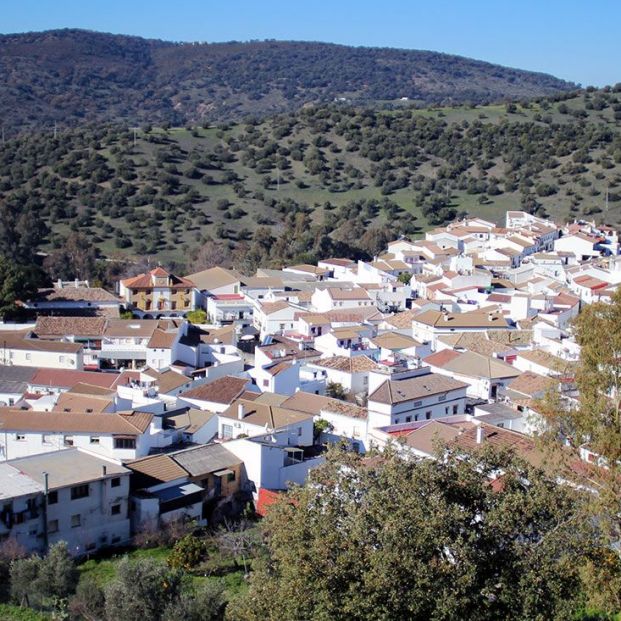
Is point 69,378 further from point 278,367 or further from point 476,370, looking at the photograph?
point 476,370

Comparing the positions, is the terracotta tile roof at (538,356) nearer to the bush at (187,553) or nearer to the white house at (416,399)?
the white house at (416,399)

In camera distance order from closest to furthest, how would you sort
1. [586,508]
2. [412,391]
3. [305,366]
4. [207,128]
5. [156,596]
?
1. [586,508]
2. [156,596]
3. [412,391]
4. [305,366]
5. [207,128]

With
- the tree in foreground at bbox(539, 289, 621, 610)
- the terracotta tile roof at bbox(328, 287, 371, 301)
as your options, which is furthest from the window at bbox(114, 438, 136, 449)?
the terracotta tile roof at bbox(328, 287, 371, 301)

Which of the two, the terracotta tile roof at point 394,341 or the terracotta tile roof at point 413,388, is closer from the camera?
the terracotta tile roof at point 413,388

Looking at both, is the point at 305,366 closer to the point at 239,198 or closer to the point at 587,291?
the point at 587,291

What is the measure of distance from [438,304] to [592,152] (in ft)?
119

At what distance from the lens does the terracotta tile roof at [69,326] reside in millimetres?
32844

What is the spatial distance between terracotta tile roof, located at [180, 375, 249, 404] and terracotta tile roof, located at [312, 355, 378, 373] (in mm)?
Result: 3140

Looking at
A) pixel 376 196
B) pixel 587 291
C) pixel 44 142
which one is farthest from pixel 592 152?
pixel 44 142

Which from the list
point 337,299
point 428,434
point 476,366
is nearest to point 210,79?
point 337,299

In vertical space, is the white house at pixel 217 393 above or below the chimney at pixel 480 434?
below

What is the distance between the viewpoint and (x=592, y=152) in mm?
69438

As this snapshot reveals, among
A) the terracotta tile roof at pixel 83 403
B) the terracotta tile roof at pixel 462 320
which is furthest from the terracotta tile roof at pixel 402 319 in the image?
the terracotta tile roof at pixel 83 403

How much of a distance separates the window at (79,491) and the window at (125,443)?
3.00m
